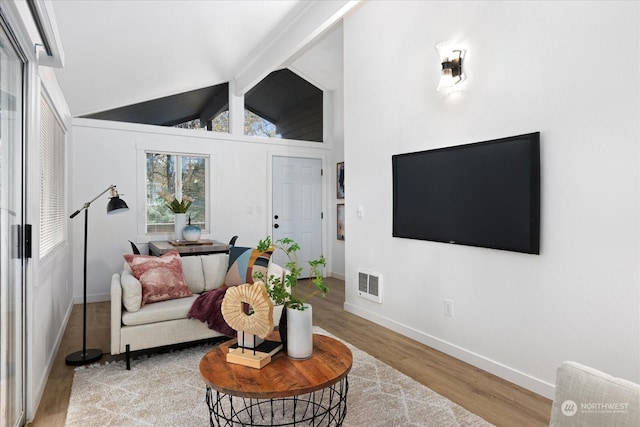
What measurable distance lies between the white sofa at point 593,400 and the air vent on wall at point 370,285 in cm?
278

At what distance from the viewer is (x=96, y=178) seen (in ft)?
16.3

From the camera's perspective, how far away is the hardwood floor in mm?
2225

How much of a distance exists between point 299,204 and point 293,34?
2751 millimetres

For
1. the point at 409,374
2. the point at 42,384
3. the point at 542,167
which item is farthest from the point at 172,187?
the point at 542,167

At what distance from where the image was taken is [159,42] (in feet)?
12.2

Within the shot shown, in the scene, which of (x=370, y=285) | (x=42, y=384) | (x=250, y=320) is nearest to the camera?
(x=250, y=320)

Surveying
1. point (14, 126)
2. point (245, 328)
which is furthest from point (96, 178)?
point (245, 328)

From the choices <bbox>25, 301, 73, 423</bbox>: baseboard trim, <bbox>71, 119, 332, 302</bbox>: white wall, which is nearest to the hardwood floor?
<bbox>25, 301, 73, 423</bbox>: baseboard trim

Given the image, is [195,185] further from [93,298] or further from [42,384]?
[42,384]

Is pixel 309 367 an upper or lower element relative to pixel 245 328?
lower

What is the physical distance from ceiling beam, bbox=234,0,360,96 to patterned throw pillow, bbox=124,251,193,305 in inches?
104

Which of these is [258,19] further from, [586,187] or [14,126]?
[586,187]

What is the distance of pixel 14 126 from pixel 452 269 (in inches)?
117

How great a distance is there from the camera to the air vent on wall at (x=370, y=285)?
3.89 meters
